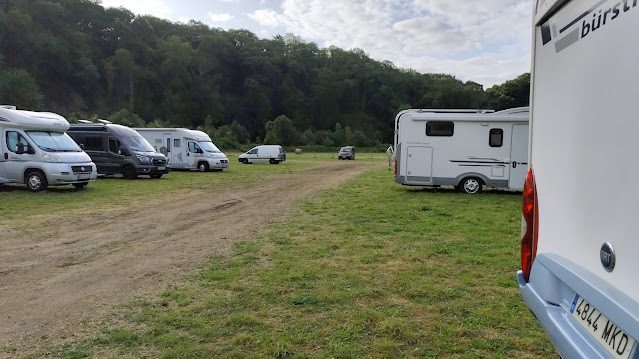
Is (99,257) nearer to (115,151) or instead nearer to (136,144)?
(115,151)

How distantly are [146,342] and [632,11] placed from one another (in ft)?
13.1

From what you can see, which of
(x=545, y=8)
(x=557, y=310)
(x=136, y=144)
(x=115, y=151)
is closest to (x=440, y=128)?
(x=136, y=144)

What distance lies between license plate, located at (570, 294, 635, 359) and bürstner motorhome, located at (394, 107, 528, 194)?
14.1 meters

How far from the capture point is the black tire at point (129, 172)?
845 inches

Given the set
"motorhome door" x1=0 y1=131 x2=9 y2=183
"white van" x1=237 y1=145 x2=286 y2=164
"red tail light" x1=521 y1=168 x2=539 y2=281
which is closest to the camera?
"red tail light" x1=521 y1=168 x2=539 y2=281

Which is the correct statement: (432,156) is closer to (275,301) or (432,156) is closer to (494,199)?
(494,199)

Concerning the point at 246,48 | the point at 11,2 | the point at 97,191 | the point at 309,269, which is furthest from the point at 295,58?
the point at 309,269

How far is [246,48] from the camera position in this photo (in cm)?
13025

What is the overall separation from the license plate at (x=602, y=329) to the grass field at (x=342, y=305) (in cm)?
176

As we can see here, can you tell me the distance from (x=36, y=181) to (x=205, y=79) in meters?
114

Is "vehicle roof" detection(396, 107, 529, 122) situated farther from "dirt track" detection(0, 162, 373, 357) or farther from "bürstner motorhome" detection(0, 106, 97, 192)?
"bürstner motorhome" detection(0, 106, 97, 192)

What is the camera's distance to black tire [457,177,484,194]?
16422mm

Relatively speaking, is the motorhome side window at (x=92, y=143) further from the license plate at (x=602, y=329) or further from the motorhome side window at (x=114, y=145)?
the license plate at (x=602, y=329)

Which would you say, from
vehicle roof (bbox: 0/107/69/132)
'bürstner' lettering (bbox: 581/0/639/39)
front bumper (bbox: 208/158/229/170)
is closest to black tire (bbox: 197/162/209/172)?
front bumper (bbox: 208/158/229/170)
